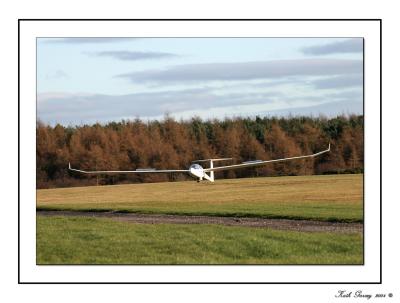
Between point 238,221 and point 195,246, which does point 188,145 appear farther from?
point 195,246

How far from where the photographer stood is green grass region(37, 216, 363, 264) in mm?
18062

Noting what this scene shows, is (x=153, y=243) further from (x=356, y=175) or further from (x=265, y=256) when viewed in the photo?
(x=356, y=175)

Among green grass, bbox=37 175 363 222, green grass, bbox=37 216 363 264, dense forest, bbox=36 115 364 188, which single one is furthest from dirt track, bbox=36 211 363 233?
dense forest, bbox=36 115 364 188

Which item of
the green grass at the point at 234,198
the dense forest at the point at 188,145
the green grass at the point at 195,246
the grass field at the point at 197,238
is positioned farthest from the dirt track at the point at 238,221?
the dense forest at the point at 188,145

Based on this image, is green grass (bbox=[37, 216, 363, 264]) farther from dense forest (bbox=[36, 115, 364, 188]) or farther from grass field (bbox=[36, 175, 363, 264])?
dense forest (bbox=[36, 115, 364, 188])
